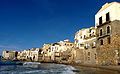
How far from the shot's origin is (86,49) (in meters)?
50.5

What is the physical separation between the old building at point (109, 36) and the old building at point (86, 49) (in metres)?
5.42

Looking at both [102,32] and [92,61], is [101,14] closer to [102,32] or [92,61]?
[102,32]

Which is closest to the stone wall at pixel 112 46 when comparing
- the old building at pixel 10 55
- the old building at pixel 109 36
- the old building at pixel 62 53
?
the old building at pixel 109 36

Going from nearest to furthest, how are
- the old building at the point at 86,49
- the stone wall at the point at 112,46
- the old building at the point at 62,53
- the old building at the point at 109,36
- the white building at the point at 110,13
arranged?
1. the stone wall at the point at 112,46
2. the old building at the point at 109,36
3. the white building at the point at 110,13
4. the old building at the point at 86,49
5. the old building at the point at 62,53

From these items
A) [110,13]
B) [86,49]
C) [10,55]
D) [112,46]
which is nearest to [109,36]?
[112,46]

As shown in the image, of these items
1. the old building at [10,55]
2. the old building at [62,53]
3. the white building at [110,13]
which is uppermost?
the white building at [110,13]

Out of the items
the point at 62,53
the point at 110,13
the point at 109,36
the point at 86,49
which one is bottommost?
the point at 62,53

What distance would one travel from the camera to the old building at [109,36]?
36281 millimetres

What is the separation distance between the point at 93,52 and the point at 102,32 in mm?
7643

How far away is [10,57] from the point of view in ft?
624

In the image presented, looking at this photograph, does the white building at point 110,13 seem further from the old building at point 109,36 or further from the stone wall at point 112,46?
the stone wall at point 112,46

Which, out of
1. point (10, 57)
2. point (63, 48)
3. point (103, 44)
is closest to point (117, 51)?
A: point (103, 44)

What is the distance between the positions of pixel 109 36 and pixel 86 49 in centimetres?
1374

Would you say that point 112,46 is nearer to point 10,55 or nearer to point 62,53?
point 62,53
